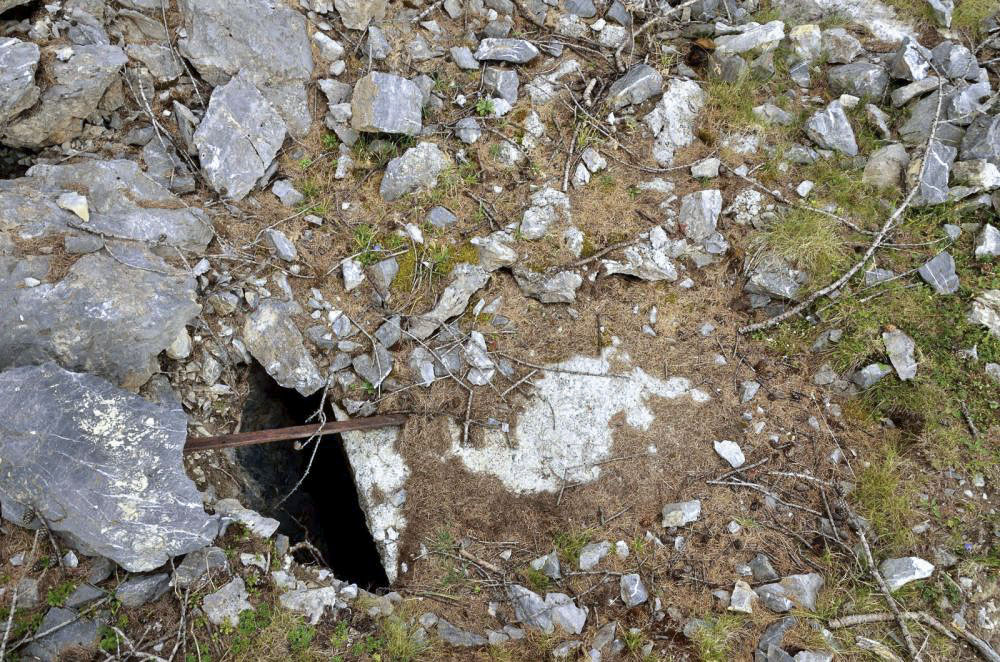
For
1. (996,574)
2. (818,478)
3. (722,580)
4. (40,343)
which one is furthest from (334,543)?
(996,574)

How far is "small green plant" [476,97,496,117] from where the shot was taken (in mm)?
4387

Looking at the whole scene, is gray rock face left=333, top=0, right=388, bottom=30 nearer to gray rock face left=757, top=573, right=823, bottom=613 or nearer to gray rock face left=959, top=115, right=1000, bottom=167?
gray rock face left=959, top=115, right=1000, bottom=167

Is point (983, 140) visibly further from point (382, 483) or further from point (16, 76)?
point (16, 76)

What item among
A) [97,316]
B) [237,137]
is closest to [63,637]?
[97,316]

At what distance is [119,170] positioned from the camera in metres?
3.69

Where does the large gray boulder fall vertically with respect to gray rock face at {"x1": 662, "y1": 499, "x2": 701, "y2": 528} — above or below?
above

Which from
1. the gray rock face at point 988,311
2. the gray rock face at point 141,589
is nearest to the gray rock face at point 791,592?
the gray rock face at point 988,311

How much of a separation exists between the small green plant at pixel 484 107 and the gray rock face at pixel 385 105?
0.46 meters

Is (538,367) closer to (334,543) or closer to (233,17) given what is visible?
(334,543)

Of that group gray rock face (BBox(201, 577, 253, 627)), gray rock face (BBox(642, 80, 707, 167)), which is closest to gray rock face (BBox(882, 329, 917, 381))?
gray rock face (BBox(642, 80, 707, 167))

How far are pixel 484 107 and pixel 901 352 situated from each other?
10.6 ft

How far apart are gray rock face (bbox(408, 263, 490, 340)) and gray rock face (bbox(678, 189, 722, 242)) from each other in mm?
1464

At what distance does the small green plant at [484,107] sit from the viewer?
439 centimetres

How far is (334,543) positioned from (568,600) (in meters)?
1.76
